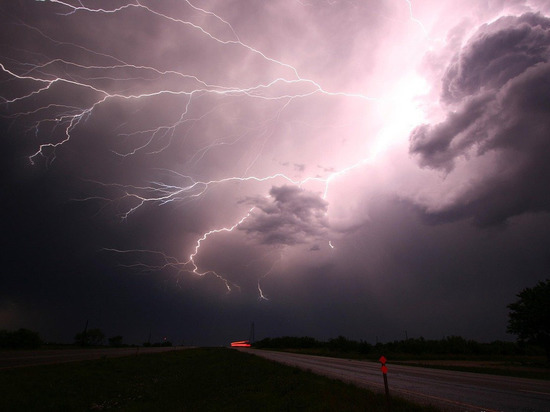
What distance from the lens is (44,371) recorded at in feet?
56.3

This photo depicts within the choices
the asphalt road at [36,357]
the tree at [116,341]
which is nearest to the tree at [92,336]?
the tree at [116,341]

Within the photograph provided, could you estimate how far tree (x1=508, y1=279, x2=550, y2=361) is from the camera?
1110 inches

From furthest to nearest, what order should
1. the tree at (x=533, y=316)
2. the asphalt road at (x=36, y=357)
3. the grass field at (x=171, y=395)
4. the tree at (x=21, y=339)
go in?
the tree at (x=21, y=339)
the tree at (x=533, y=316)
the asphalt road at (x=36, y=357)
the grass field at (x=171, y=395)

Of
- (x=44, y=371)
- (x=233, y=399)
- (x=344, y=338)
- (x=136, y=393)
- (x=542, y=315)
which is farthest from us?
(x=344, y=338)

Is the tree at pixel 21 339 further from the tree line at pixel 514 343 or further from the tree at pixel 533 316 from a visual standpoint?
the tree at pixel 533 316

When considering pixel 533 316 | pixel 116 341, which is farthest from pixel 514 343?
pixel 116 341

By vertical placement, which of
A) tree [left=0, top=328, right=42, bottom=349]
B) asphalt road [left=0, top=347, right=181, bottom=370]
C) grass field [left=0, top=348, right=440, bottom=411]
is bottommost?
grass field [left=0, top=348, right=440, bottom=411]

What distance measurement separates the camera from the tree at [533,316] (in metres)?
28.2

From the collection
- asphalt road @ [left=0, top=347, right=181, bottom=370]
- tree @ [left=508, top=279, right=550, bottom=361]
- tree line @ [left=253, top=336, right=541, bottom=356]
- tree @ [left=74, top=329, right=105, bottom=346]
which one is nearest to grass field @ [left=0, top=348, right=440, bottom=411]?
asphalt road @ [left=0, top=347, right=181, bottom=370]

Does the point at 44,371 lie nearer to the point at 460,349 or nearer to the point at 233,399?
the point at 233,399

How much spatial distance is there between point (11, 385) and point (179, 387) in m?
6.40

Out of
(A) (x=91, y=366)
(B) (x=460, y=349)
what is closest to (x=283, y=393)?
(A) (x=91, y=366)

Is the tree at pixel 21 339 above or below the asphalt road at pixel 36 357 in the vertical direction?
above

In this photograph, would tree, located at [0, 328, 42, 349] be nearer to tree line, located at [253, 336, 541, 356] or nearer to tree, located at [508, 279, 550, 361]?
tree line, located at [253, 336, 541, 356]
